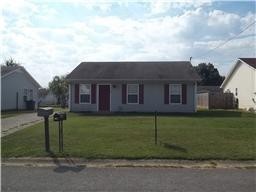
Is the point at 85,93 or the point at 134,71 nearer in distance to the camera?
the point at 85,93

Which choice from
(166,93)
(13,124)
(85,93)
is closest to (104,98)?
(85,93)

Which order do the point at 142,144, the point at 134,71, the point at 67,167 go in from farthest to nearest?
the point at 134,71, the point at 142,144, the point at 67,167

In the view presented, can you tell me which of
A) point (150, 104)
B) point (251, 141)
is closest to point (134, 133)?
point (251, 141)

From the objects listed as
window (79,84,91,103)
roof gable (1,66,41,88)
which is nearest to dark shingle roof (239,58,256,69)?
window (79,84,91,103)

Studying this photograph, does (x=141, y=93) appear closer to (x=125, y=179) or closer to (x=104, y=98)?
(x=104, y=98)

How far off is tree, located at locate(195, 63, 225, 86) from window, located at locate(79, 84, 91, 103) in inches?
2467

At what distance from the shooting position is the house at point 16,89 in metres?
35.4

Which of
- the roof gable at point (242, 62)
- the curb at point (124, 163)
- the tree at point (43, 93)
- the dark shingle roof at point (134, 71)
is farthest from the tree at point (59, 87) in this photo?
the curb at point (124, 163)

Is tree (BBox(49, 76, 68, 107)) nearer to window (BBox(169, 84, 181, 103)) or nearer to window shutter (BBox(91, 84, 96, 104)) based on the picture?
window shutter (BBox(91, 84, 96, 104))

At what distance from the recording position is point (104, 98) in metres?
29.2

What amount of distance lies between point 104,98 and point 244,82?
15753 mm

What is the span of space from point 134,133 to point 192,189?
739 centimetres

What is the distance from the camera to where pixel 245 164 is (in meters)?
9.17

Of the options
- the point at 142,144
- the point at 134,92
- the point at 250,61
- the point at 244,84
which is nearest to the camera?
the point at 142,144
